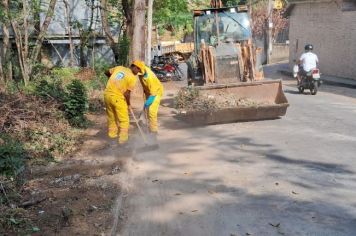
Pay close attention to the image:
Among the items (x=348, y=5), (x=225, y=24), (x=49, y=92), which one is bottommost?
(x=49, y=92)

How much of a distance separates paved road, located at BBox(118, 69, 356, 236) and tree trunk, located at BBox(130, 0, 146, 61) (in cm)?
482

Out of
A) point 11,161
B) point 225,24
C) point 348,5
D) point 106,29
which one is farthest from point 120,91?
point 348,5

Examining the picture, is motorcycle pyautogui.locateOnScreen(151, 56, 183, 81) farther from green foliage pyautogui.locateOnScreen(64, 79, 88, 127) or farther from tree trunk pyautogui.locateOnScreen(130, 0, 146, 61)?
green foliage pyautogui.locateOnScreen(64, 79, 88, 127)

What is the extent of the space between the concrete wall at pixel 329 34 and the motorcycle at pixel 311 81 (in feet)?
17.3

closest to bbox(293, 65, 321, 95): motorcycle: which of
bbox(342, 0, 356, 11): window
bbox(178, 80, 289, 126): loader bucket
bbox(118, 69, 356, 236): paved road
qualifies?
bbox(178, 80, 289, 126): loader bucket

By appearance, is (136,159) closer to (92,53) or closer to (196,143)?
(196,143)

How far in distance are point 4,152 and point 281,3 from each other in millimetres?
44200

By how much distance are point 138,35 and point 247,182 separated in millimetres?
9394

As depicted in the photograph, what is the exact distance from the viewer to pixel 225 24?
47.4 ft

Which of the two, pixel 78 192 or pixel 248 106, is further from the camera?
pixel 248 106

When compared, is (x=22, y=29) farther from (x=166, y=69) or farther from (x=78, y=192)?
(x=78, y=192)

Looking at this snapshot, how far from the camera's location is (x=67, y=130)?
1004cm

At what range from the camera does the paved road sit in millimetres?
Answer: 5547

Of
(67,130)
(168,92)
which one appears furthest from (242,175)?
(168,92)
